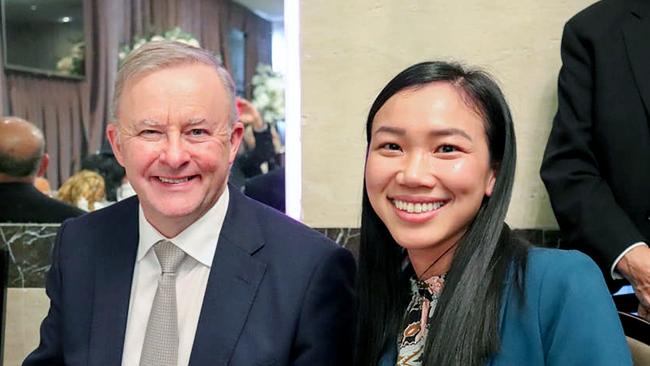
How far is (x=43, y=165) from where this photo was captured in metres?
2.43

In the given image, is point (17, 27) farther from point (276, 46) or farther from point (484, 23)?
point (484, 23)

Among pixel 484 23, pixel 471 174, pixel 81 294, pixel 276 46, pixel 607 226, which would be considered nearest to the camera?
pixel 471 174

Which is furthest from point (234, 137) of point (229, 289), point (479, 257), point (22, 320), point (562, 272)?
point (22, 320)

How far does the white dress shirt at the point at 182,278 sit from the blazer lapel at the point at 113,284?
0.06 feet

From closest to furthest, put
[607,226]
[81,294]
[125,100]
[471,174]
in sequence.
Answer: [471,174], [125,100], [81,294], [607,226]

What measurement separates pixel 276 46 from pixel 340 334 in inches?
46.4

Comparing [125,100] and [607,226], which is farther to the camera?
[607,226]

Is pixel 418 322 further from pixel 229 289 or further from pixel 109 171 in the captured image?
pixel 109 171

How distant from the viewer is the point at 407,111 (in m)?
1.18

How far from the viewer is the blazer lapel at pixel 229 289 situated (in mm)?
1354

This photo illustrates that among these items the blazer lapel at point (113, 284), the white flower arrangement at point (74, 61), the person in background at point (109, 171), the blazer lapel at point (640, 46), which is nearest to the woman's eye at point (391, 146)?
the blazer lapel at point (113, 284)

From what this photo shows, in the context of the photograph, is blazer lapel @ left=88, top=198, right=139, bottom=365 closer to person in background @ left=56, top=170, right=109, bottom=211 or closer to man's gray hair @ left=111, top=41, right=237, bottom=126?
man's gray hair @ left=111, top=41, right=237, bottom=126

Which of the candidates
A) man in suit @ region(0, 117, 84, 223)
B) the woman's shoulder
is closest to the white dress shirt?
the woman's shoulder

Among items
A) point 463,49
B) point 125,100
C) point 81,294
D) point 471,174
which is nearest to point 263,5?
point 463,49
